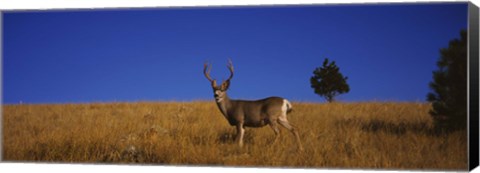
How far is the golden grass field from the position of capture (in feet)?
36.3

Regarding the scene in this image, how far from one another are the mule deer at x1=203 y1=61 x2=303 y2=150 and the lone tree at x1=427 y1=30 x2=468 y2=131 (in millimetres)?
1908

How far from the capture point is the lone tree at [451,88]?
10.6m

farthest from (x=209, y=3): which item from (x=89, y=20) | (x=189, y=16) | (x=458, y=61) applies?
(x=458, y=61)

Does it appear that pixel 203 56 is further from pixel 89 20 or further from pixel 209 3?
pixel 89 20

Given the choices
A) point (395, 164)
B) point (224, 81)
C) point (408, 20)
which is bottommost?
point (395, 164)

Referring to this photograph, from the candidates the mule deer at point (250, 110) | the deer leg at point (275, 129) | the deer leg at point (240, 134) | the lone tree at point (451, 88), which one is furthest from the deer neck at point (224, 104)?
the lone tree at point (451, 88)

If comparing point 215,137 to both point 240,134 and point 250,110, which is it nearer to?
point 240,134

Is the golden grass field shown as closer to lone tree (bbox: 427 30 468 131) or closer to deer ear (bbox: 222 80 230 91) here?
lone tree (bbox: 427 30 468 131)

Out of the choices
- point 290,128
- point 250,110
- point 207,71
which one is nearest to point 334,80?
point 290,128

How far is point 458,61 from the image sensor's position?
34.8 feet

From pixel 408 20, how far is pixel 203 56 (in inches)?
113

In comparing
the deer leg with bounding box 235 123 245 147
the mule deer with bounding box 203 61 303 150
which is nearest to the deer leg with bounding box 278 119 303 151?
the mule deer with bounding box 203 61 303 150

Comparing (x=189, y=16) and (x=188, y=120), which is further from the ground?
(x=189, y=16)

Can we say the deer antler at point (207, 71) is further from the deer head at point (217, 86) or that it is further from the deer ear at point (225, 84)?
the deer ear at point (225, 84)
